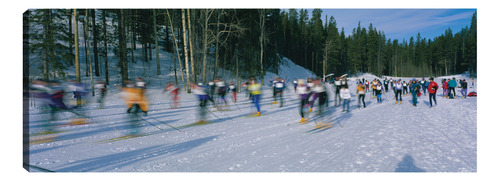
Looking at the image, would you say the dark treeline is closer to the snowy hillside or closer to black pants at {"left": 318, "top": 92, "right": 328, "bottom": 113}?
the snowy hillside

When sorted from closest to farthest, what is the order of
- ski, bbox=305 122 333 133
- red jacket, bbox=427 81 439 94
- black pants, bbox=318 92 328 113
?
ski, bbox=305 122 333 133, black pants, bbox=318 92 328 113, red jacket, bbox=427 81 439 94

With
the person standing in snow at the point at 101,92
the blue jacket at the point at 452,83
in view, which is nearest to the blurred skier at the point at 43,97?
the person standing in snow at the point at 101,92

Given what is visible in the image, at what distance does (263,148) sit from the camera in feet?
17.0

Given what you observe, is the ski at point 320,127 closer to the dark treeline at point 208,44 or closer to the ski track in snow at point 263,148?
the ski track in snow at point 263,148

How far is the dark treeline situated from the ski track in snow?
6.55ft

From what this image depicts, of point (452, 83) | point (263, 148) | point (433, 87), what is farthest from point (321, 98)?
point (452, 83)

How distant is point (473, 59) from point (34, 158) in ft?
35.2

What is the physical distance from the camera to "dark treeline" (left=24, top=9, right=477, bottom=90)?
7457mm

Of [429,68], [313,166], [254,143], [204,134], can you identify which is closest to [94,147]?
[204,134]

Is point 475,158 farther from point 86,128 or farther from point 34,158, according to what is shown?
point 86,128

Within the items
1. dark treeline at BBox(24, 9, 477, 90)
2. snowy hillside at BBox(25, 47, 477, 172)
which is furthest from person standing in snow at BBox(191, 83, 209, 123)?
dark treeline at BBox(24, 9, 477, 90)

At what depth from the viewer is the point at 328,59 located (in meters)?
43.7

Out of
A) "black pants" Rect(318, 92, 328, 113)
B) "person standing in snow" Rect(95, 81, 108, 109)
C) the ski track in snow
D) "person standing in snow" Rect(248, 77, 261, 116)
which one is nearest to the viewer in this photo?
the ski track in snow

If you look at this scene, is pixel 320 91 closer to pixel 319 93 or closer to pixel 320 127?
pixel 319 93
